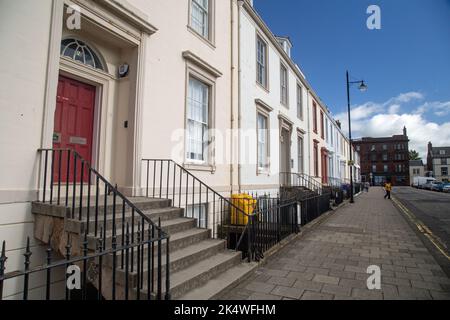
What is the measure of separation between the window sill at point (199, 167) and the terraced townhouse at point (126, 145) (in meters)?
0.05

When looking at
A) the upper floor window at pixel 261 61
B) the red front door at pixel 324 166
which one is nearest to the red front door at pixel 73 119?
the upper floor window at pixel 261 61

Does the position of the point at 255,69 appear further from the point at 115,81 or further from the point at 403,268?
the point at 403,268

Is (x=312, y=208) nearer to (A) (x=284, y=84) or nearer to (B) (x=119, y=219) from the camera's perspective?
(A) (x=284, y=84)

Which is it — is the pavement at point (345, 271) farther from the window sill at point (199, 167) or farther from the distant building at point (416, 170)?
the distant building at point (416, 170)

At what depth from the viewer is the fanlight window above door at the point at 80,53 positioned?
16.4 ft

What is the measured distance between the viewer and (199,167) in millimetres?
7562

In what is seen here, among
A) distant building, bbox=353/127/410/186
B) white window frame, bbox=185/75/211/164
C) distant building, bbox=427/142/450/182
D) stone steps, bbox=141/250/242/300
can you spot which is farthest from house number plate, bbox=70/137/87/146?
distant building, bbox=427/142/450/182

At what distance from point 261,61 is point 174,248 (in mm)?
9787

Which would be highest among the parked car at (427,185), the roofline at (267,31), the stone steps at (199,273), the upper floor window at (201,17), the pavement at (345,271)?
the roofline at (267,31)

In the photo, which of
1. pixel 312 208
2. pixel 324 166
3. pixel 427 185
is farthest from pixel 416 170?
pixel 312 208

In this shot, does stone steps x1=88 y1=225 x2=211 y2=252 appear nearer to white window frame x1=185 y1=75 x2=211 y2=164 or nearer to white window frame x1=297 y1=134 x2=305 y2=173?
white window frame x1=185 y1=75 x2=211 y2=164

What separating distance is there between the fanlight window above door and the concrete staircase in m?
2.67
